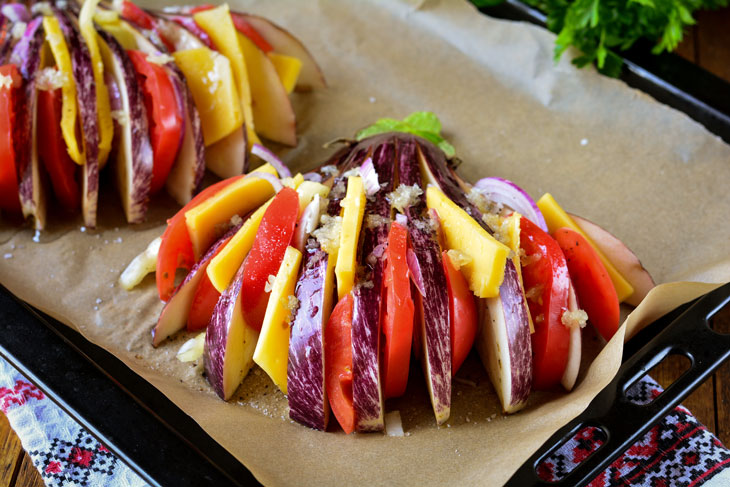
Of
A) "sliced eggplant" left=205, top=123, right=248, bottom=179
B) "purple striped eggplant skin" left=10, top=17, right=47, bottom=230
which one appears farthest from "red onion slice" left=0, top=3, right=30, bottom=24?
"sliced eggplant" left=205, top=123, right=248, bottom=179

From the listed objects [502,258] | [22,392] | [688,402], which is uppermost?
[502,258]

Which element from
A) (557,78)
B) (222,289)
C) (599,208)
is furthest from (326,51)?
(222,289)

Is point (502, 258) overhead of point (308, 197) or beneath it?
overhead

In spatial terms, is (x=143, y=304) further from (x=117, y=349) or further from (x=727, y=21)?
(x=727, y=21)

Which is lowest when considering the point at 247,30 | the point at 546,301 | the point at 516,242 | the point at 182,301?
the point at 182,301

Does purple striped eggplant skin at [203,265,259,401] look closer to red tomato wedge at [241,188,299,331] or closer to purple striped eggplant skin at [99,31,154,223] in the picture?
red tomato wedge at [241,188,299,331]

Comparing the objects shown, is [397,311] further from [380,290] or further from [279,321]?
[279,321]

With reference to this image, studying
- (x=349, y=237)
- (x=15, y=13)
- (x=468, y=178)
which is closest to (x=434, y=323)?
(x=349, y=237)
